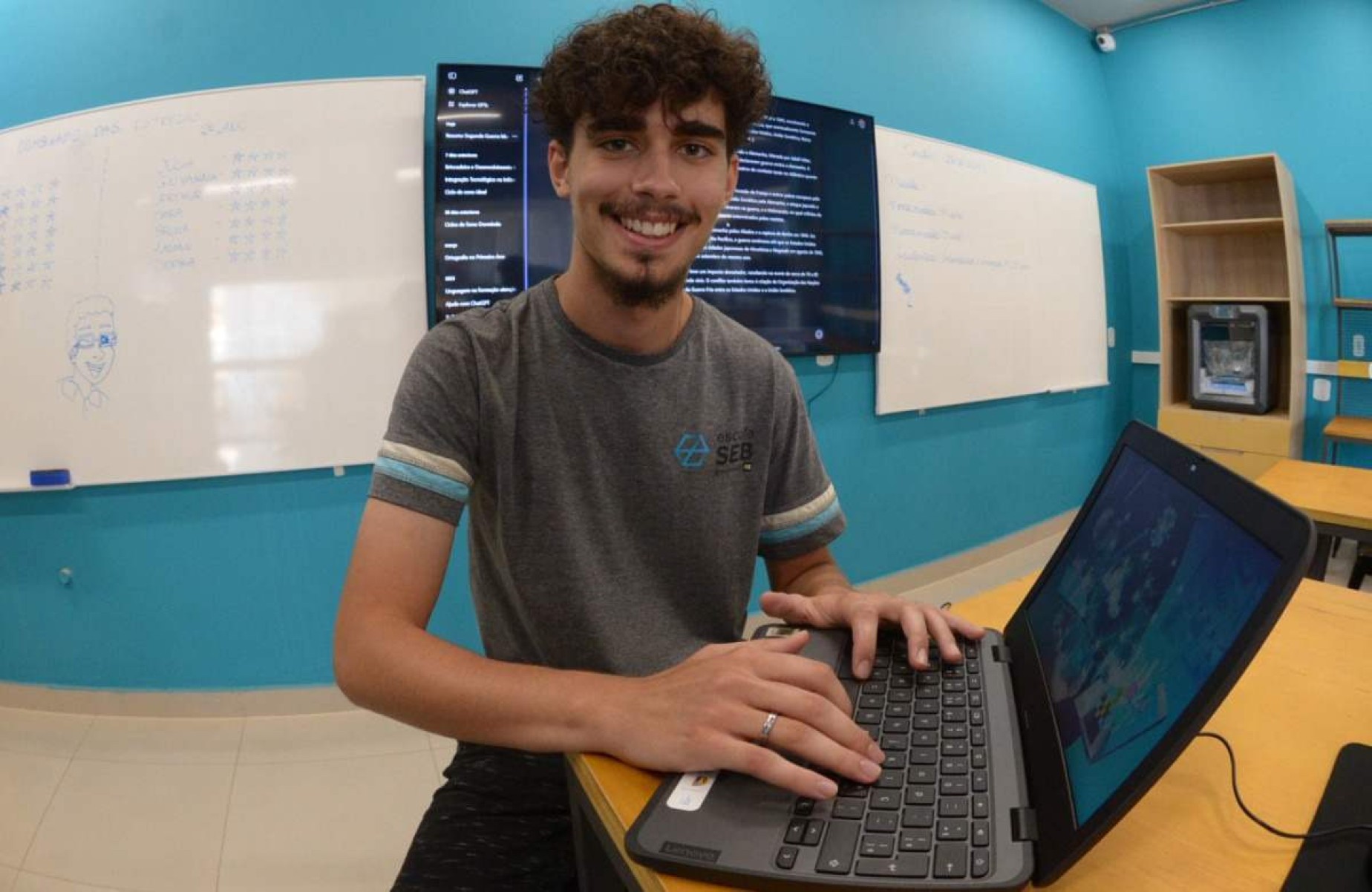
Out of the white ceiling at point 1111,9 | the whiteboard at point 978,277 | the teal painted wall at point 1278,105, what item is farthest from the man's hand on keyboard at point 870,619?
the teal painted wall at point 1278,105

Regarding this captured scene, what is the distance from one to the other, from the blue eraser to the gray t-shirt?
1.97m

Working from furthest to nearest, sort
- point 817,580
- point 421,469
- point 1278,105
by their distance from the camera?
point 1278,105
point 817,580
point 421,469

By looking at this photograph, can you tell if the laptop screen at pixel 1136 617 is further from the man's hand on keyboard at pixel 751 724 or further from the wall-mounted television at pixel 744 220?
the wall-mounted television at pixel 744 220

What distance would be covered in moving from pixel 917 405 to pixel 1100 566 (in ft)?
7.68

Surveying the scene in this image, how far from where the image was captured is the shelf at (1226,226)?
3.09 meters

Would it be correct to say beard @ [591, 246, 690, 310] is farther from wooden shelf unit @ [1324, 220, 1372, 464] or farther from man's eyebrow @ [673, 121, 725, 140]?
wooden shelf unit @ [1324, 220, 1372, 464]

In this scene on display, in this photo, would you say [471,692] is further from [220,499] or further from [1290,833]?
[220,499]

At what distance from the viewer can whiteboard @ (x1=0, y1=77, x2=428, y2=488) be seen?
6.15 ft

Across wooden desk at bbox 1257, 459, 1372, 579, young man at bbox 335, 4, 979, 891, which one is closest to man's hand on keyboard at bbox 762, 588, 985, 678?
young man at bbox 335, 4, 979, 891

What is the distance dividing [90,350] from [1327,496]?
3541 millimetres

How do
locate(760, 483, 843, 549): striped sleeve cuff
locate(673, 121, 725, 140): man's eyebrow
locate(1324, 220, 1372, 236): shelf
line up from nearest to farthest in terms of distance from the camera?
locate(673, 121, 725, 140): man's eyebrow, locate(760, 483, 843, 549): striped sleeve cuff, locate(1324, 220, 1372, 236): shelf

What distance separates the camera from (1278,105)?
3359 mm

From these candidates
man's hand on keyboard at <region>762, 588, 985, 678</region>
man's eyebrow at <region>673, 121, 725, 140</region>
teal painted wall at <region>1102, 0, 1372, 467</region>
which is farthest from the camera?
teal painted wall at <region>1102, 0, 1372, 467</region>

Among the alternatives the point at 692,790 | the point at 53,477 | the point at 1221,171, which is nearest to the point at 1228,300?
the point at 1221,171
